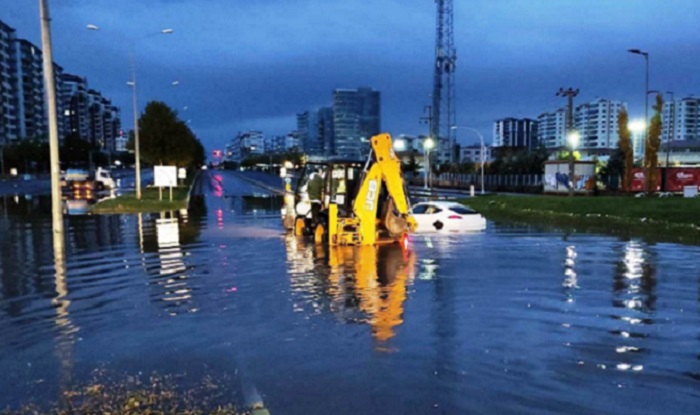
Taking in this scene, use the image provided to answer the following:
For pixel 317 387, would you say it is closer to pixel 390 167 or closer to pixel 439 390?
pixel 439 390

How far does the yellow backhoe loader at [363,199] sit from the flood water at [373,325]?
1.19m

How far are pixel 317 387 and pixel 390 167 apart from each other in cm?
1126

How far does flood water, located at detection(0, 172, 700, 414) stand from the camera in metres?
6.00

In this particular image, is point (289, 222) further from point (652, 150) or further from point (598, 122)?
point (598, 122)

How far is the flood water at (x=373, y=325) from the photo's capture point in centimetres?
600

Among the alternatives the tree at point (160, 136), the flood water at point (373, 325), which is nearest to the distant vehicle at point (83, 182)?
the tree at point (160, 136)

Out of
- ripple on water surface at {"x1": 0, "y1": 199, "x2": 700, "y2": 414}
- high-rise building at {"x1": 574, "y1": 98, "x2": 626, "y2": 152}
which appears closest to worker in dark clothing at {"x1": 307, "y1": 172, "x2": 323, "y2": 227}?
ripple on water surface at {"x1": 0, "y1": 199, "x2": 700, "y2": 414}

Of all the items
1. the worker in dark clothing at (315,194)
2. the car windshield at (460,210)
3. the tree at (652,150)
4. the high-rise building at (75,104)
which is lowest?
the car windshield at (460,210)

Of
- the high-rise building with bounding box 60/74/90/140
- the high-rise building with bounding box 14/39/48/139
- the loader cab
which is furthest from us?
the high-rise building with bounding box 60/74/90/140

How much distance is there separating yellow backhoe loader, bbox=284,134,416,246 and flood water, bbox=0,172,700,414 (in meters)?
1.19

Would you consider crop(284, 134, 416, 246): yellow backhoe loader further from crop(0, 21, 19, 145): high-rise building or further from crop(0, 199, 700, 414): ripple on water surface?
crop(0, 21, 19, 145): high-rise building

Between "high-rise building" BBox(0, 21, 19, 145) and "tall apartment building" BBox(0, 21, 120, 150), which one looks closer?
"high-rise building" BBox(0, 21, 19, 145)

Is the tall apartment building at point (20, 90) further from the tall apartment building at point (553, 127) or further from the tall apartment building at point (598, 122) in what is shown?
the tall apartment building at point (553, 127)

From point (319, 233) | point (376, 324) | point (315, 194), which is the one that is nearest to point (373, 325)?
point (376, 324)
